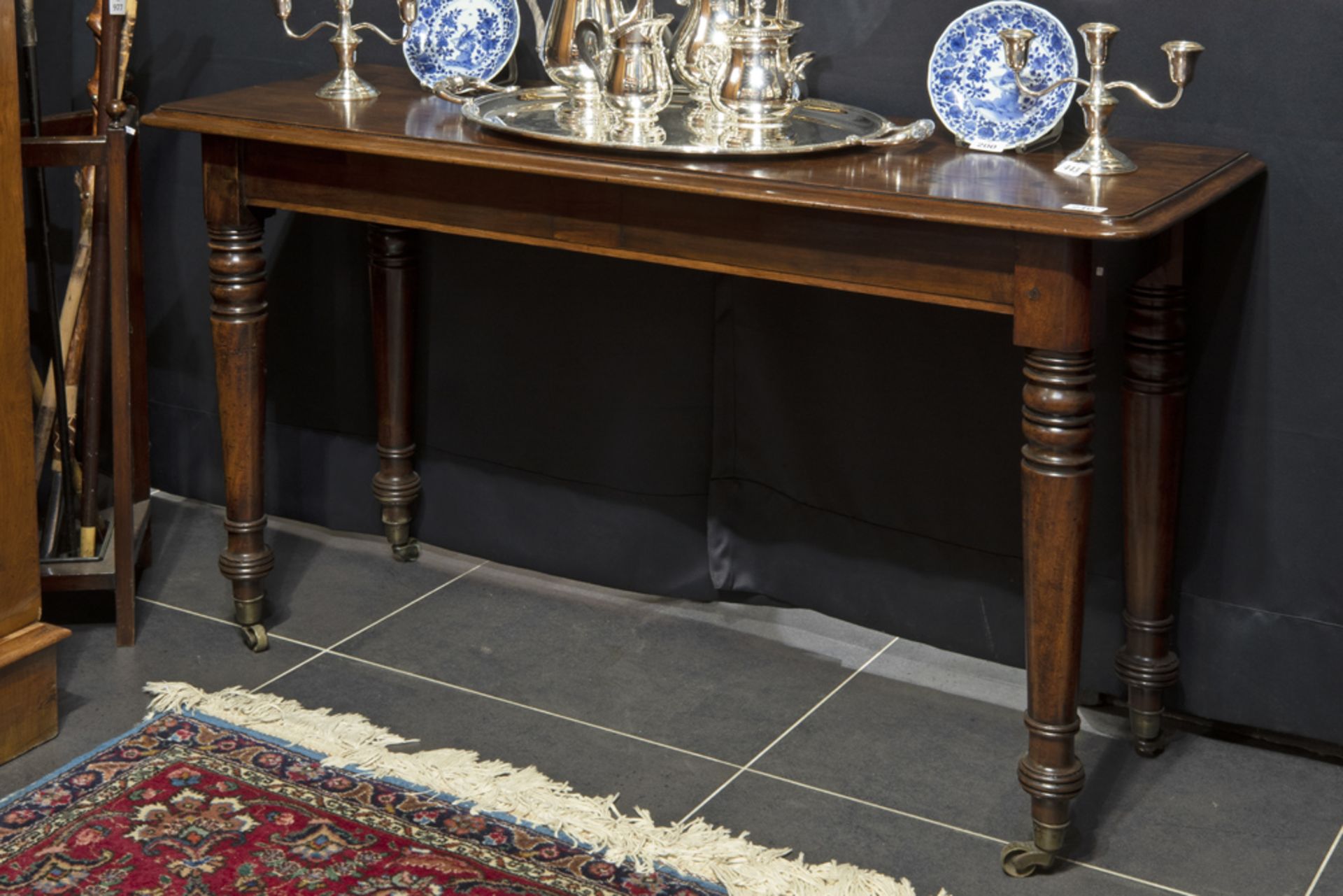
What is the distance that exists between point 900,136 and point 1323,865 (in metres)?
1.19

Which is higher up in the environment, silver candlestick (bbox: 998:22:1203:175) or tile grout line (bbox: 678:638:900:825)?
silver candlestick (bbox: 998:22:1203:175)

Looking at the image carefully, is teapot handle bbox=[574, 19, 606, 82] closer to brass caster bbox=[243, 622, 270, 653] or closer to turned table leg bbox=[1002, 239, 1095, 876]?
turned table leg bbox=[1002, 239, 1095, 876]

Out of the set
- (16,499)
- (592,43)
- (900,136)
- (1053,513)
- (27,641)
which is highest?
(592,43)

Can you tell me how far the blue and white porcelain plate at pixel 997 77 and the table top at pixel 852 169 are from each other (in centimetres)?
4

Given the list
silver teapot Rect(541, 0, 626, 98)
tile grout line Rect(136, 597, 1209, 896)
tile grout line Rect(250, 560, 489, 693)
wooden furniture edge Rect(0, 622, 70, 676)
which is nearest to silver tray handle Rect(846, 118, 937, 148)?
silver teapot Rect(541, 0, 626, 98)

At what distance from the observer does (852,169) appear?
2.18 metres

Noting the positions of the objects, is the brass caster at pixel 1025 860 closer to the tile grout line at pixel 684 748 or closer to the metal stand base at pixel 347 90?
the tile grout line at pixel 684 748

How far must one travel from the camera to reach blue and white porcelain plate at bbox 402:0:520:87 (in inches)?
109

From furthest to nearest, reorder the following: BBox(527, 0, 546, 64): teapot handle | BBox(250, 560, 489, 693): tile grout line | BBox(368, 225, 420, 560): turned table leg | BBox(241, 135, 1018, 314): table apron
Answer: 1. BBox(368, 225, 420, 560): turned table leg
2. BBox(250, 560, 489, 693): tile grout line
3. BBox(527, 0, 546, 64): teapot handle
4. BBox(241, 135, 1018, 314): table apron

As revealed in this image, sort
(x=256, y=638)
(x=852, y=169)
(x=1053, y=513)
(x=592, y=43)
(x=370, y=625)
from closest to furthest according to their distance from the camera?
(x=1053, y=513) → (x=852, y=169) → (x=592, y=43) → (x=256, y=638) → (x=370, y=625)

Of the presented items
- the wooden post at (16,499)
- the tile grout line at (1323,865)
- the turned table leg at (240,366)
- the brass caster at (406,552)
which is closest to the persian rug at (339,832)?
the wooden post at (16,499)

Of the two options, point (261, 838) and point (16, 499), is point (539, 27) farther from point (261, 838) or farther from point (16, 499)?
point (261, 838)

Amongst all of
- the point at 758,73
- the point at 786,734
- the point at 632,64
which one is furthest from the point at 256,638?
the point at 758,73

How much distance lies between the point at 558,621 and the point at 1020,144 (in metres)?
1.26
